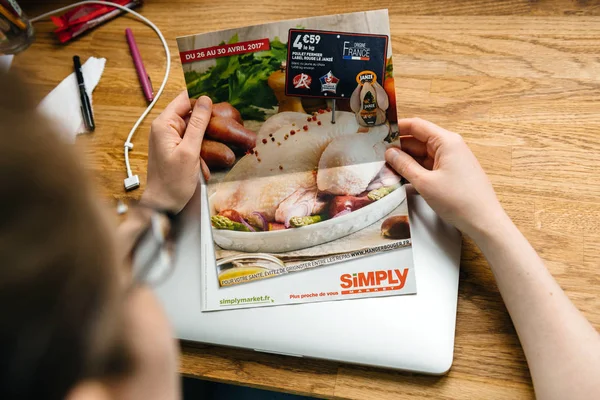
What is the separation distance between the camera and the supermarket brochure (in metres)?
0.69

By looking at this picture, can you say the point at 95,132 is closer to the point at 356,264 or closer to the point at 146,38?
the point at 146,38

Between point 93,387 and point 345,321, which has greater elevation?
point 93,387

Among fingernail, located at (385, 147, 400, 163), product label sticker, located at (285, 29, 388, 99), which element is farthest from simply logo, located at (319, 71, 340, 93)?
fingernail, located at (385, 147, 400, 163)

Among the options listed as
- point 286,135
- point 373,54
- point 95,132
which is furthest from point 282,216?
point 95,132

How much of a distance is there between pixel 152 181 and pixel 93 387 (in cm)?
41

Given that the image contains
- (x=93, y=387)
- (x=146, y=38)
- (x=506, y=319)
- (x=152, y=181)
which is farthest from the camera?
(x=146, y=38)

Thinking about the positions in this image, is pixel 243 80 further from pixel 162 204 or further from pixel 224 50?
pixel 162 204

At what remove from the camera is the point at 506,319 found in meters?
0.65

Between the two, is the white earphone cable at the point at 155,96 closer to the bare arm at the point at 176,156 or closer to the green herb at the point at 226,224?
the bare arm at the point at 176,156

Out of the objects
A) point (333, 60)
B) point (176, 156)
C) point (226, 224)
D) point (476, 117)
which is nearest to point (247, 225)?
point (226, 224)

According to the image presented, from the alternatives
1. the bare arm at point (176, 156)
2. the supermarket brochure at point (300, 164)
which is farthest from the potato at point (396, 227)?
the bare arm at point (176, 156)

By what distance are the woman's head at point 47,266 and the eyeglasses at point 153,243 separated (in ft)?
0.56

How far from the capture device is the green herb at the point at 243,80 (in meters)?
0.71

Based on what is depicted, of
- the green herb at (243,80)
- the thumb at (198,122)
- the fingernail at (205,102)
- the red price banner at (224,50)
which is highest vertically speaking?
the red price banner at (224,50)
